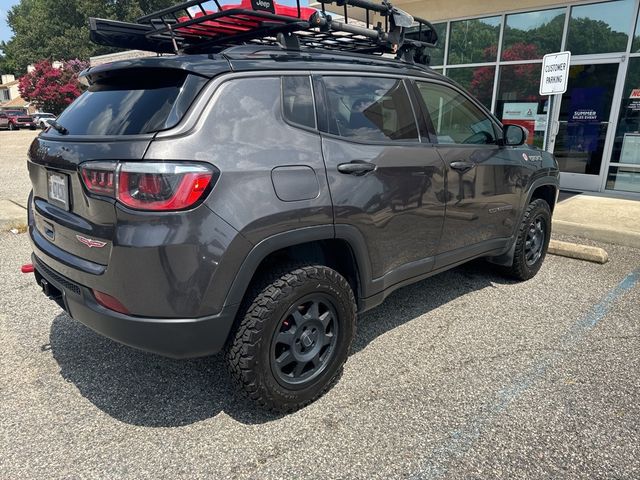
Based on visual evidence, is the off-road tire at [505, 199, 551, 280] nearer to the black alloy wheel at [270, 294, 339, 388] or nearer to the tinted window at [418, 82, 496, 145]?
the tinted window at [418, 82, 496, 145]

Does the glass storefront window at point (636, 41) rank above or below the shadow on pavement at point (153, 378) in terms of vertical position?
above

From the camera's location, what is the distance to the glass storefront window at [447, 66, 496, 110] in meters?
9.59

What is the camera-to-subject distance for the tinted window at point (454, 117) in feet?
11.5

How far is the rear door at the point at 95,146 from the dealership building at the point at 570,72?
634 cm

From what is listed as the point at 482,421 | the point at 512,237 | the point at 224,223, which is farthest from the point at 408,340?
the point at 224,223

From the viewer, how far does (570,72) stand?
8570mm

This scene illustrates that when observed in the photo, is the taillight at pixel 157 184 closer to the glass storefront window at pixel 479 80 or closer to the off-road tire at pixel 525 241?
the off-road tire at pixel 525 241

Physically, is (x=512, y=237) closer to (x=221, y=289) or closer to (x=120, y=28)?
(x=221, y=289)

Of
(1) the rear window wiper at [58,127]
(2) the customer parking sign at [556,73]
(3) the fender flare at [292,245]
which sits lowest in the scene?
(3) the fender flare at [292,245]

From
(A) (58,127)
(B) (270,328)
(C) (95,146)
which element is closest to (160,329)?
(B) (270,328)

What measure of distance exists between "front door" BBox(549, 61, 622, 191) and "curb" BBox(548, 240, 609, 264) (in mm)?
3190

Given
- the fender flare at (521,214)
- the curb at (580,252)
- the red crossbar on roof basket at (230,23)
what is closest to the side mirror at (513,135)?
the fender flare at (521,214)

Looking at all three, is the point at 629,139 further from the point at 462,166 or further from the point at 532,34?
the point at 462,166

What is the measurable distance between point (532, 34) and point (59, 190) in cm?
893
